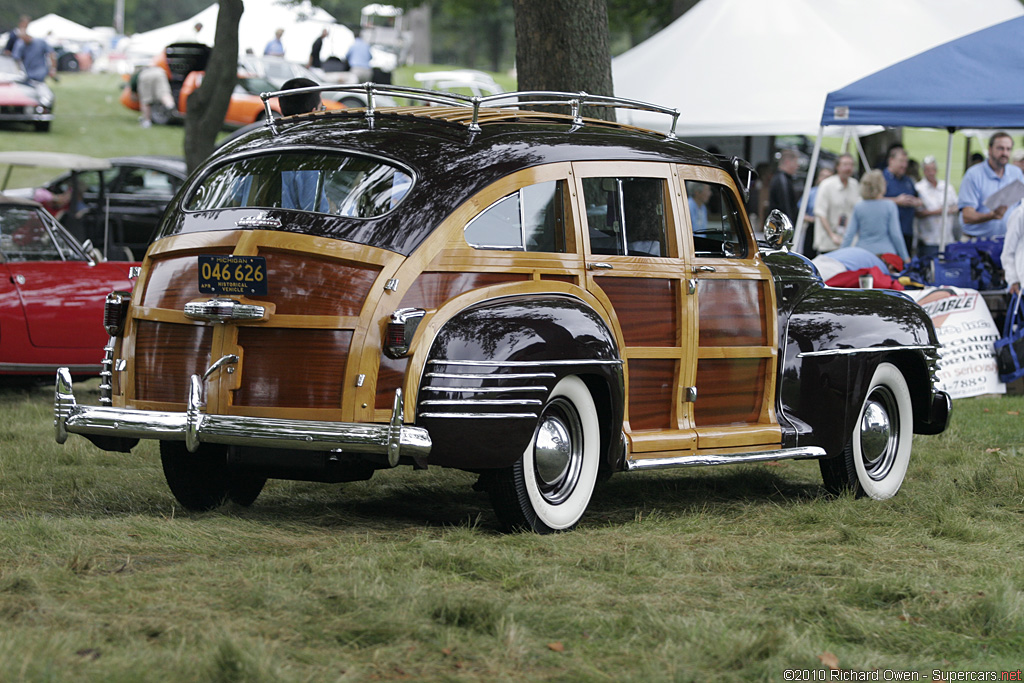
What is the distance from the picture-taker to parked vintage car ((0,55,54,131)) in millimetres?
27953

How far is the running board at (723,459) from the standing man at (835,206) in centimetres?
858

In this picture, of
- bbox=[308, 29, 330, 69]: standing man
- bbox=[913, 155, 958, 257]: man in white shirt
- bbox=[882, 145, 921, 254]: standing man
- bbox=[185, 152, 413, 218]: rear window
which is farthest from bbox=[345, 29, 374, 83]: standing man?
bbox=[185, 152, 413, 218]: rear window

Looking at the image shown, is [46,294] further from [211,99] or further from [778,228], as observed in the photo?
[778,228]

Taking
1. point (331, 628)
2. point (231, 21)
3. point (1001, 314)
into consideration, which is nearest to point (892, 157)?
point (1001, 314)

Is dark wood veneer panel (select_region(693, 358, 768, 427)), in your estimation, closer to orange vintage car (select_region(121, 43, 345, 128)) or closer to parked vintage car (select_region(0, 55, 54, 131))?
orange vintage car (select_region(121, 43, 345, 128))

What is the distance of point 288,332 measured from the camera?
5.33 m

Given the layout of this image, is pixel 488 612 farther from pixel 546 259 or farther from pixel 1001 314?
pixel 1001 314

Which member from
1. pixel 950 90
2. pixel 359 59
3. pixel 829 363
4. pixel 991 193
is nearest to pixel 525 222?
pixel 829 363

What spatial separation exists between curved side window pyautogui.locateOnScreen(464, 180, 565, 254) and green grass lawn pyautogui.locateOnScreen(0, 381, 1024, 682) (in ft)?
4.25

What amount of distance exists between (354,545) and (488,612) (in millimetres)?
1066

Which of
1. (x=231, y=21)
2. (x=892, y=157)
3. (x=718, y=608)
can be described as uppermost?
(x=231, y=21)

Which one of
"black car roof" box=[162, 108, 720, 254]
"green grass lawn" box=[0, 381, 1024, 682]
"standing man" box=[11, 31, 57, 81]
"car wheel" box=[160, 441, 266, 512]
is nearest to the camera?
"green grass lawn" box=[0, 381, 1024, 682]

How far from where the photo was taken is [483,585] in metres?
4.62

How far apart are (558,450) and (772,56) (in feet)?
38.5
